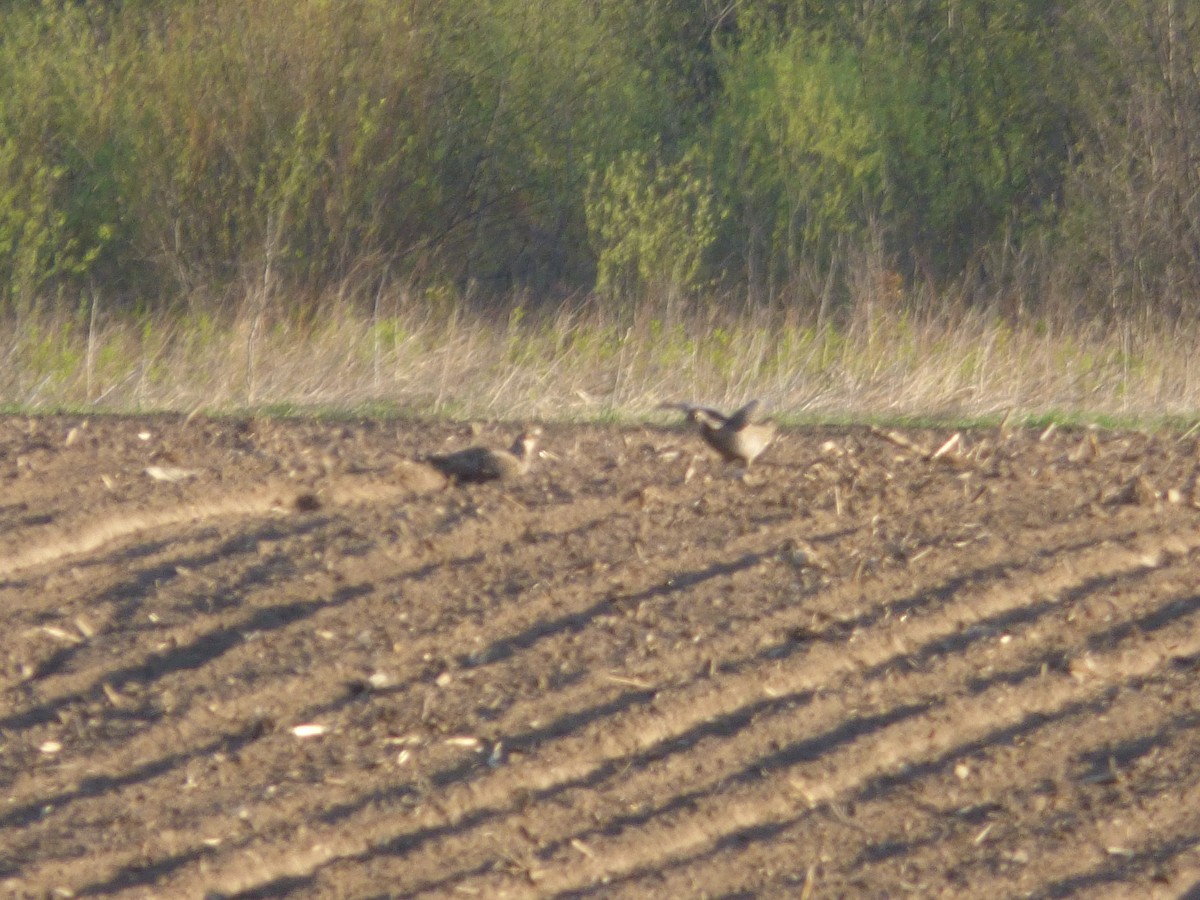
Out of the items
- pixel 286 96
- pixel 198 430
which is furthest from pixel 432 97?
pixel 198 430

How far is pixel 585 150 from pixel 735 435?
1063 cm

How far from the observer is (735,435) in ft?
19.6

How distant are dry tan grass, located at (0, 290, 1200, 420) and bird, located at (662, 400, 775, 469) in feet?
4.47

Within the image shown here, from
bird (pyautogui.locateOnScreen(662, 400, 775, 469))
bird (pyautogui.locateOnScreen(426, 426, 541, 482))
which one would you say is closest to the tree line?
bird (pyautogui.locateOnScreen(662, 400, 775, 469))

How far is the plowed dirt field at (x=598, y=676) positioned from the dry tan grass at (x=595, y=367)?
1.96 metres

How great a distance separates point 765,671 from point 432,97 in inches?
442

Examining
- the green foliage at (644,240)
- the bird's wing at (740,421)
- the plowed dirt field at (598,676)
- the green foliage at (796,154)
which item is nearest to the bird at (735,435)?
the bird's wing at (740,421)

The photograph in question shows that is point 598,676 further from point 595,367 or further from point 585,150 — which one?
point 585,150

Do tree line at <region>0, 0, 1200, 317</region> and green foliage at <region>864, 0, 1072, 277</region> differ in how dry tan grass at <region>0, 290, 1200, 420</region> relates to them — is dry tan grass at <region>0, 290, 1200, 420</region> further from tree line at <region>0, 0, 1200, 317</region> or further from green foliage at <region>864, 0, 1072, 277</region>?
green foliage at <region>864, 0, 1072, 277</region>

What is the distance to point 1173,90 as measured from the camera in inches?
533

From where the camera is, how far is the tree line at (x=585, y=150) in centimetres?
1334

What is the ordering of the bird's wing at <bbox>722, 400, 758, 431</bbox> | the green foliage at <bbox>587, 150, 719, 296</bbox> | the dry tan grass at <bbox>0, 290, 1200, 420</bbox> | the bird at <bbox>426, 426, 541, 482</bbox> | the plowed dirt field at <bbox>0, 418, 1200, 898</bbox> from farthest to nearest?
1. the green foliage at <bbox>587, 150, 719, 296</bbox>
2. the dry tan grass at <bbox>0, 290, 1200, 420</bbox>
3. the bird's wing at <bbox>722, 400, 758, 431</bbox>
4. the bird at <bbox>426, 426, 541, 482</bbox>
5. the plowed dirt field at <bbox>0, 418, 1200, 898</bbox>

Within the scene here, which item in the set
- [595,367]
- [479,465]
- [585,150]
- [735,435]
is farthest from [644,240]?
[479,465]

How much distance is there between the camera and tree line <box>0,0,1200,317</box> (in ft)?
43.8
